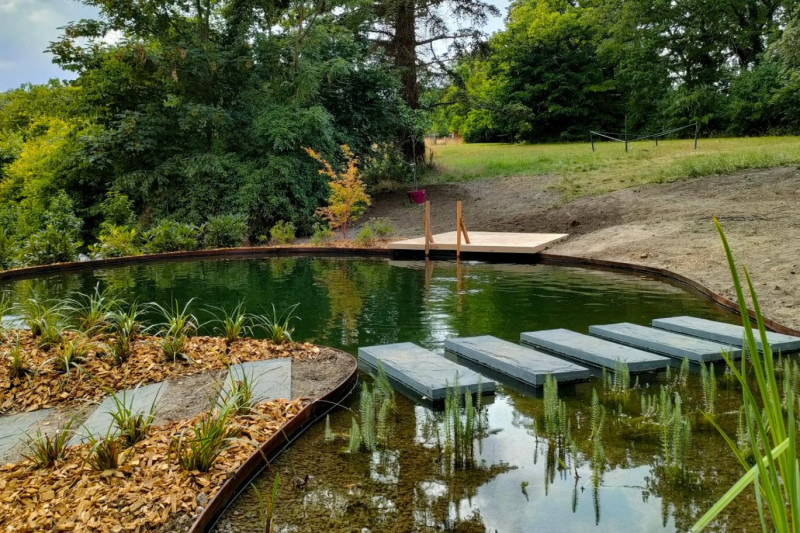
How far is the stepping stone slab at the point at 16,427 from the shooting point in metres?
3.02

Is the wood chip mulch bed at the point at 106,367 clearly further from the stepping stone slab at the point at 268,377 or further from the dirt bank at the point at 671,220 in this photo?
the dirt bank at the point at 671,220

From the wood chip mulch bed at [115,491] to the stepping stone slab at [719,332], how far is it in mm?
3527

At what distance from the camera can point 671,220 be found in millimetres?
10273

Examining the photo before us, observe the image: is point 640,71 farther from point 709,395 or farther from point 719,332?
point 709,395

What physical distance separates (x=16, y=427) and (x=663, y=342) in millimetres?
4117

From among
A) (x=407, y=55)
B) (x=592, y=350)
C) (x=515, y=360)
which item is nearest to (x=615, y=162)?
(x=407, y=55)

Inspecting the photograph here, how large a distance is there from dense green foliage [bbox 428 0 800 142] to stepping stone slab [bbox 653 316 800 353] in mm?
15544

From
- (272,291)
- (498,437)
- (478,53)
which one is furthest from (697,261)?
(478,53)

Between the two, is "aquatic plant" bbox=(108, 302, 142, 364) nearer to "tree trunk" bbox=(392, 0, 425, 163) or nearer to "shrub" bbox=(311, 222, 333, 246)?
"shrub" bbox=(311, 222, 333, 246)

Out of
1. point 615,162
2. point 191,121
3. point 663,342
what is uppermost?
point 191,121

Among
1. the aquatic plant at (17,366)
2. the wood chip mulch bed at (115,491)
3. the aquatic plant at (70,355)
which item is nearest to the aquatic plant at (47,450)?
the wood chip mulch bed at (115,491)

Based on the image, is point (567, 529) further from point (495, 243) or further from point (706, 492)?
point (495, 243)

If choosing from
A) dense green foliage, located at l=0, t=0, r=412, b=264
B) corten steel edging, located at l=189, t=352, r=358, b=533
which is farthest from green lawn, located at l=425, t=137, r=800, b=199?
corten steel edging, located at l=189, t=352, r=358, b=533

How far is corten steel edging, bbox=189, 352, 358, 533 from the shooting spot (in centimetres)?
246
